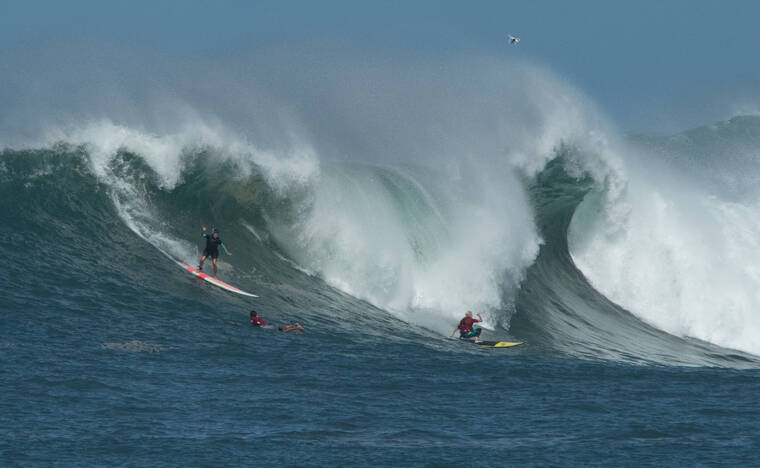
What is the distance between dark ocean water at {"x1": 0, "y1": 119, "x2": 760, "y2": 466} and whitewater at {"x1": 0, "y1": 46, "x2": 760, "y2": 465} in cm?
6

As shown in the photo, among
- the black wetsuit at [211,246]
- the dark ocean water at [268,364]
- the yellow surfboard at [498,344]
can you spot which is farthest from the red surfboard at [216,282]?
the yellow surfboard at [498,344]

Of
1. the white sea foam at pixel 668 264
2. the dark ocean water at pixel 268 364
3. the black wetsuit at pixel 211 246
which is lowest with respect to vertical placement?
the dark ocean water at pixel 268 364

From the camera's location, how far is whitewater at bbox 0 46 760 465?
12125mm

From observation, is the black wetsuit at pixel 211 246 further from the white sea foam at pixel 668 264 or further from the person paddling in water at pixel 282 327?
the white sea foam at pixel 668 264

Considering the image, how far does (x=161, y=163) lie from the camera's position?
23844 millimetres

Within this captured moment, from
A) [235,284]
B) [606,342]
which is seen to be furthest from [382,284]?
[606,342]

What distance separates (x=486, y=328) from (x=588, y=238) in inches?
295

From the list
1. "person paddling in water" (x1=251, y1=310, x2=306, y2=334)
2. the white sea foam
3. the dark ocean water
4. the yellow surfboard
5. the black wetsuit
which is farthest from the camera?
the white sea foam

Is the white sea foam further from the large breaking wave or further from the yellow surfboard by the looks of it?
the yellow surfboard

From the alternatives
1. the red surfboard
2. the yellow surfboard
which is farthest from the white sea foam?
the red surfboard

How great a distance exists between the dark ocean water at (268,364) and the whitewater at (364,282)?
0.06m

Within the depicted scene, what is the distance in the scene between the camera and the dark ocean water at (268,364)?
11172 mm

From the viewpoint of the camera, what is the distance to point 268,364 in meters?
14.5

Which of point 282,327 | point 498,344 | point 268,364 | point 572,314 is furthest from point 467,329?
point 268,364
